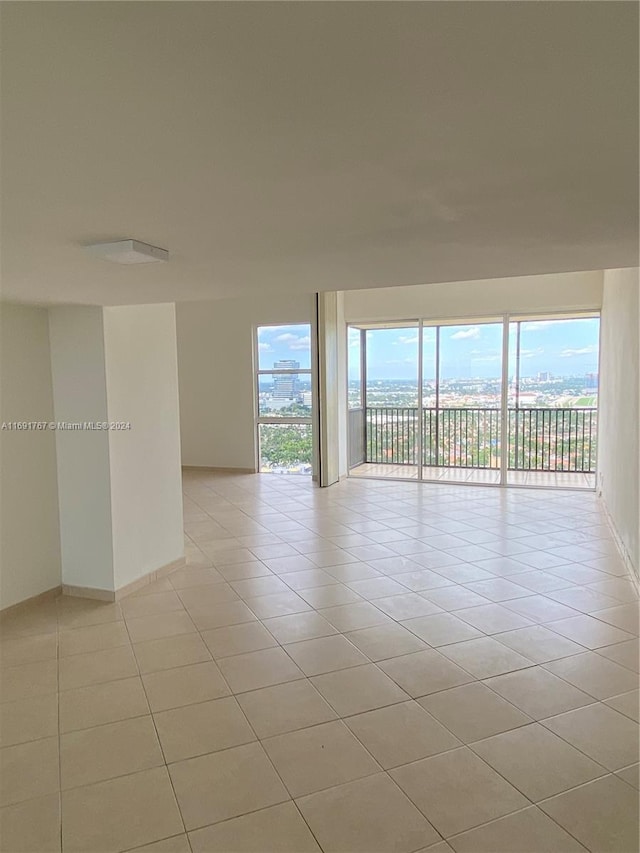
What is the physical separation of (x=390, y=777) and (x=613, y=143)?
6.72 ft

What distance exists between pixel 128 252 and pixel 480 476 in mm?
6361

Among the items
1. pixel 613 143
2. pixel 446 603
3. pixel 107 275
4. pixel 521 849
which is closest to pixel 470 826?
pixel 521 849

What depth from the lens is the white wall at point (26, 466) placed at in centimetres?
338

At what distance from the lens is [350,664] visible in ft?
8.89

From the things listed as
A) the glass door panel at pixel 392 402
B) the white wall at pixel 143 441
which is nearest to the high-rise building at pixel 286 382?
the glass door panel at pixel 392 402

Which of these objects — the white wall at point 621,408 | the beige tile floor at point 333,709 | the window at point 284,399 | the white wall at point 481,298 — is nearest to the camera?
the beige tile floor at point 333,709

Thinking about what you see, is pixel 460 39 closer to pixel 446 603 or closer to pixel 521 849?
pixel 521 849

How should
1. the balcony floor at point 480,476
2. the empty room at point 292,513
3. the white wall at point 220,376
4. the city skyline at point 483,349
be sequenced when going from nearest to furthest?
the empty room at point 292,513 < the city skyline at point 483,349 < the balcony floor at point 480,476 < the white wall at point 220,376

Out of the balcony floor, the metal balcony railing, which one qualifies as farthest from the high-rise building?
the balcony floor

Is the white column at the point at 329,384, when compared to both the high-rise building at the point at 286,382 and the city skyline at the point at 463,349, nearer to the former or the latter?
the city skyline at the point at 463,349

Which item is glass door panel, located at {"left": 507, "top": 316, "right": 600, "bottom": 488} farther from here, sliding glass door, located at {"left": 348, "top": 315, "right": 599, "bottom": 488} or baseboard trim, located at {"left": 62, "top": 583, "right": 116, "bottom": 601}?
baseboard trim, located at {"left": 62, "top": 583, "right": 116, "bottom": 601}

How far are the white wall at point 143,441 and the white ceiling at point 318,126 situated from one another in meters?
1.47

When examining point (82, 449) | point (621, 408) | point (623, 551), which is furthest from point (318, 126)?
point (621, 408)

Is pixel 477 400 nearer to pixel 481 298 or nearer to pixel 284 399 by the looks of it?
pixel 481 298
